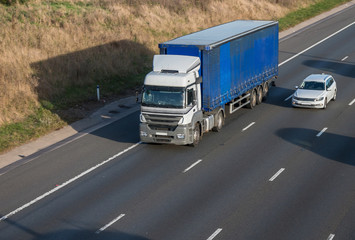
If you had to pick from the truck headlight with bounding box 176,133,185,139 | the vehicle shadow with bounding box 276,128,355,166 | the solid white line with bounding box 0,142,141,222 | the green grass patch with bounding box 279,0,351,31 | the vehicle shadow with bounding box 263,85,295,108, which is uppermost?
the truck headlight with bounding box 176,133,185,139

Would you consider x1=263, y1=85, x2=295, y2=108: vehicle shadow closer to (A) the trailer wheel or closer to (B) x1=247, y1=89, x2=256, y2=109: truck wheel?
(A) the trailer wheel

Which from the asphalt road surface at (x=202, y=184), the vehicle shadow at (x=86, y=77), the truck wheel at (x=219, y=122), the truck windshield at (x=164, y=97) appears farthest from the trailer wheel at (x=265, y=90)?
the truck windshield at (x=164, y=97)

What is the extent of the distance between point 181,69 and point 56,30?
20.0m

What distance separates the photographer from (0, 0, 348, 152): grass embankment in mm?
31531

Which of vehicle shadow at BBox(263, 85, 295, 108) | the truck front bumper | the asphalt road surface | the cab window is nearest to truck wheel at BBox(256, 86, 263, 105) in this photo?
vehicle shadow at BBox(263, 85, 295, 108)

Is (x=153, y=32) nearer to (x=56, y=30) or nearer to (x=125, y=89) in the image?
(x=56, y=30)

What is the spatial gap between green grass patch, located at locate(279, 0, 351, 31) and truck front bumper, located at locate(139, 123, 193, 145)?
107 feet

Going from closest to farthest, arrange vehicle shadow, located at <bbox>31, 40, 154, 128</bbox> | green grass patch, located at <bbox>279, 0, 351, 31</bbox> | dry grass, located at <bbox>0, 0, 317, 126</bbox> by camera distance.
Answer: vehicle shadow, located at <bbox>31, 40, 154, 128</bbox> → dry grass, located at <bbox>0, 0, 317, 126</bbox> → green grass patch, located at <bbox>279, 0, 351, 31</bbox>

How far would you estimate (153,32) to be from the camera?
48000mm

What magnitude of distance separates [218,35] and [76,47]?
1490 cm

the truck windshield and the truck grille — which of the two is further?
the truck grille

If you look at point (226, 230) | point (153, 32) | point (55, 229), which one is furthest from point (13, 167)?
point (153, 32)

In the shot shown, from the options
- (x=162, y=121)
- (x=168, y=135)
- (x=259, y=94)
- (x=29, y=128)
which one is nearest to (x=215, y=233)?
(x=168, y=135)

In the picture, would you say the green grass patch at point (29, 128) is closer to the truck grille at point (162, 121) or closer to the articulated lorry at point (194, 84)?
the articulated lorry at point (194, 84)
